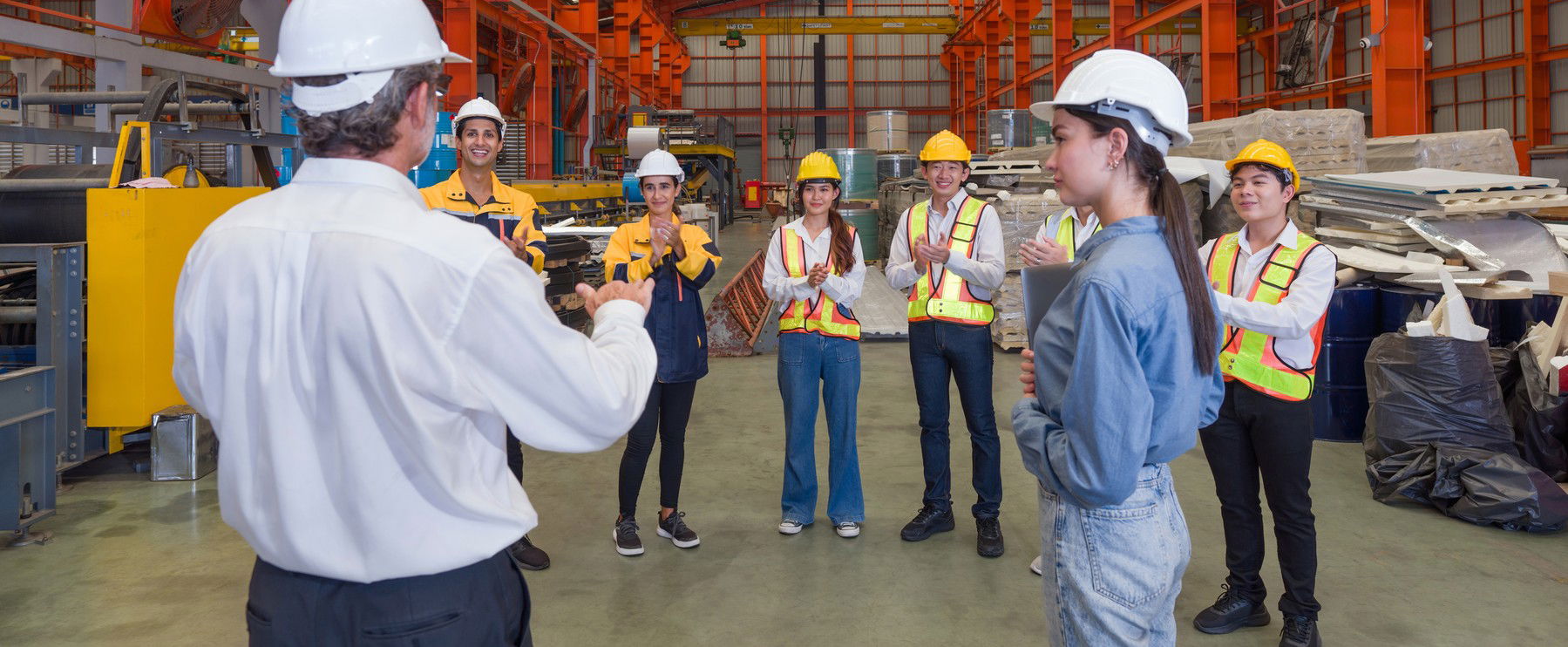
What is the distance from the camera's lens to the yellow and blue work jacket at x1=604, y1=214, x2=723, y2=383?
4.16m

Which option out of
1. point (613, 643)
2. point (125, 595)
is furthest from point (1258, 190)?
point (125, 595)

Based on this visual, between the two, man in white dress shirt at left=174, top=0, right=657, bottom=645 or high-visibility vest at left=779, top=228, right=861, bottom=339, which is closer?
man in white dress shirt at left=174, top=0, right=657, bottom=645

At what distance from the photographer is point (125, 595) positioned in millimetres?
3867

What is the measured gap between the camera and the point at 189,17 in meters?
8.44

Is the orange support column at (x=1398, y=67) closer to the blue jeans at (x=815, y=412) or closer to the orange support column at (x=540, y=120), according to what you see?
the blue jeans at (x=815, y=412)

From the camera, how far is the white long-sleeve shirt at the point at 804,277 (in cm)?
429

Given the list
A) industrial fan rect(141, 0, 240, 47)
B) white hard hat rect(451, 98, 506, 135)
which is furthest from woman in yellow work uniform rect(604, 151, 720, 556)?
industrial fan rect(141, 0, 240, 47)

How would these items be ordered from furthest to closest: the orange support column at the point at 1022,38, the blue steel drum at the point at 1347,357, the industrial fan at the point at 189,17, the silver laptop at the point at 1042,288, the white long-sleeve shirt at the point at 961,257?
1. the orange support column at the point at 1022,38
2. the industrial fan at the point at 189,17
3. the blue steel drum at the point at 1347,357
4. the white long-sleeve shirt at the point at 961,257
5. the silver laptop at the point at 1042,288

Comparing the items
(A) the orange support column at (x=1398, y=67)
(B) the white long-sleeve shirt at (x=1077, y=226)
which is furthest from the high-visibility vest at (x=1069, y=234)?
(A) the orange support column at (x=1398, y=67)

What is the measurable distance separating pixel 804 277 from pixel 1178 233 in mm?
2603

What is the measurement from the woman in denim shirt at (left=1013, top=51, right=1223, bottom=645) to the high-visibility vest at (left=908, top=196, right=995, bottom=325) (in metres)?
2.30

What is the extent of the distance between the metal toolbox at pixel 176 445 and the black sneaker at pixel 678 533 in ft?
8.92

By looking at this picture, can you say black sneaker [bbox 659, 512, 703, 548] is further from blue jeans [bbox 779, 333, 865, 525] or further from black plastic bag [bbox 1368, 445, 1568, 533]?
black plastic bag [bbox 1368, 445, 1568, 533]

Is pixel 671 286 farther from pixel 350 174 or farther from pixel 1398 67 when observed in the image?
pixel 1398 67
